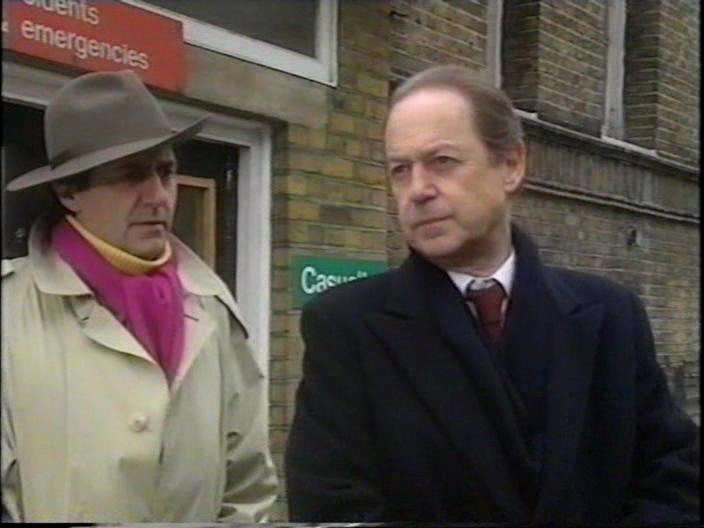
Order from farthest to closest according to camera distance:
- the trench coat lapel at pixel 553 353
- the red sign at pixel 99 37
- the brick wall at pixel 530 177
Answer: the brick wall at pixel 530 177 → the trench coat lapel at pixel 553 353 → the red sign at pixel 99 37

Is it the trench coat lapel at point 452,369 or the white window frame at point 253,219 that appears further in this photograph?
the white window frame at point 253,219

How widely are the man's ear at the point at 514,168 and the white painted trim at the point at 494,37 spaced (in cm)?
17

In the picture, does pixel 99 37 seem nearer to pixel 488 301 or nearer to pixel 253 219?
pixel 253 219

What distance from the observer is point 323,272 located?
1.80 meters

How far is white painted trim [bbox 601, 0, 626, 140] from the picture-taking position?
6.31 ft

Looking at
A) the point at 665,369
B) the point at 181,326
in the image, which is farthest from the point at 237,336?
the point at 665,369

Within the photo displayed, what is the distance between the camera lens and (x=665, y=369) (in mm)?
1736

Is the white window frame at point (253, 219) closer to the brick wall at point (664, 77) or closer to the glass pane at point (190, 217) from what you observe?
the glass pane at point (190, 217)

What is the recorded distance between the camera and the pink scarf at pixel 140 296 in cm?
162

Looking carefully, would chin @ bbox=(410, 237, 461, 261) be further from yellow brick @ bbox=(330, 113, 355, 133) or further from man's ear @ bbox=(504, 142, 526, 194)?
yellow brick @ bbox=(330, 113, 355, 133)

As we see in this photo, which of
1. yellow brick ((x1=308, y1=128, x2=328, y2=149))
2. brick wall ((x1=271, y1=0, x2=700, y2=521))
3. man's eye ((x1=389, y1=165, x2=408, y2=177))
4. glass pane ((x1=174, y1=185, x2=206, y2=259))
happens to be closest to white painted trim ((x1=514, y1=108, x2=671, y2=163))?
brick wall ((x1=271, y1=0, x2=700, y2=521))

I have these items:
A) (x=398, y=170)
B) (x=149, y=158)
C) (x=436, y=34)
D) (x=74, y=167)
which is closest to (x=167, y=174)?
(x=149, y=158)

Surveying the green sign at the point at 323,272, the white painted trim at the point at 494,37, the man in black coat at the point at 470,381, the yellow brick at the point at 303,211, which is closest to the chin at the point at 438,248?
the man in black coat at the point at 470,381

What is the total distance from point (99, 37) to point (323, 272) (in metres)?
0.52
